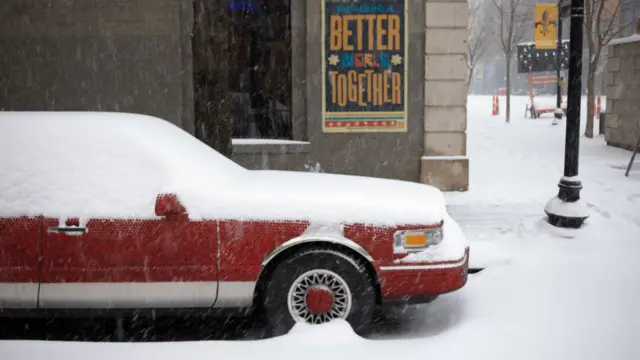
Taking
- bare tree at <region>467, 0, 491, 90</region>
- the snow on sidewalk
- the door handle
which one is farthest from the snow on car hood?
bare tree at <region>467, 0, 491, 90</region>

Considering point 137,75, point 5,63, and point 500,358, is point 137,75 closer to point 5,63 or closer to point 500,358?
point 5,63

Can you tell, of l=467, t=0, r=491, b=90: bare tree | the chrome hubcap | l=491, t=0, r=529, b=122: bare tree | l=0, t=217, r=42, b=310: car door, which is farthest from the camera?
l=467, t=0, r=491, b=90: bare tree

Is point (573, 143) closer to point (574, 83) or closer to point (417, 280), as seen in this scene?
point (574, 83)

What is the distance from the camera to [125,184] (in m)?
4.85

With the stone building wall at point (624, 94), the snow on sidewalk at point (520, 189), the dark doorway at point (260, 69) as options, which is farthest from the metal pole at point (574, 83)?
the stone building wall at point (624, 94)

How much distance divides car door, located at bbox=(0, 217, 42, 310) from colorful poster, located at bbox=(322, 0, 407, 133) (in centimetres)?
714

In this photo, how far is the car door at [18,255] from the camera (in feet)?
15.3

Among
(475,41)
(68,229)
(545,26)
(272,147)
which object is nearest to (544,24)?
(545,26)

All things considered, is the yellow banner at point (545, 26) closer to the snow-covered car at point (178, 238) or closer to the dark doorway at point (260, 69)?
the dark doorway at point (260, 69)

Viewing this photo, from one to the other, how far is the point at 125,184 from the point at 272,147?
21.7 ft

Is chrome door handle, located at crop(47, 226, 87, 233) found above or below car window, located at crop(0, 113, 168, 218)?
below

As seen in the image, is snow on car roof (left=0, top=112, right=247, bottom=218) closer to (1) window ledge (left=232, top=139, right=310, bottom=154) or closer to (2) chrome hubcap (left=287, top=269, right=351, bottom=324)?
(2) chrome hubcap (left=287, top=269, right=351, bottom=324)

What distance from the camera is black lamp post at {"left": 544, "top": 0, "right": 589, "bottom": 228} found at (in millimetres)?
8195

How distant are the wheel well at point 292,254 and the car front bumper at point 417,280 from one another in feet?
0.26
